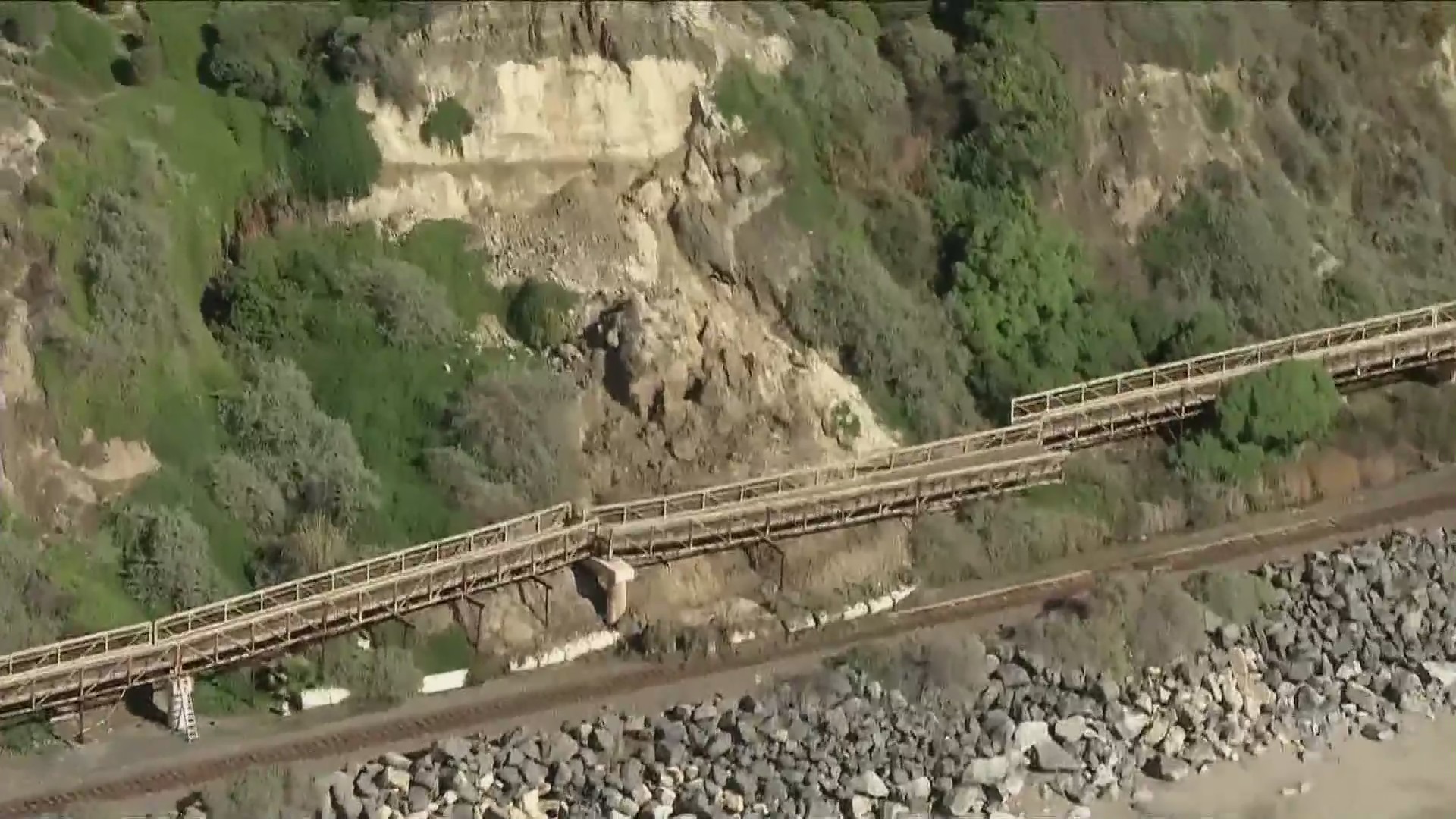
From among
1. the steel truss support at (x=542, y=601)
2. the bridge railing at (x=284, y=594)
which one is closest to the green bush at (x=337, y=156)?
the bridge railing at (x=284, y=594)

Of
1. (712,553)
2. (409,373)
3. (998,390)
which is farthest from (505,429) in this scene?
(998,390)

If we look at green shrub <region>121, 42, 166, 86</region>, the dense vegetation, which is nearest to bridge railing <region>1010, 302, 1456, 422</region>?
the dense vegetation

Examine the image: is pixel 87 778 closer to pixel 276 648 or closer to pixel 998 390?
pixel 276 648

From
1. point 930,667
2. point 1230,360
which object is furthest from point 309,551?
point 1230,360

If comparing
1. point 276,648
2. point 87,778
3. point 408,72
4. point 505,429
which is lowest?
point 87,778

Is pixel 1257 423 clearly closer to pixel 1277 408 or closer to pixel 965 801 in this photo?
pixel 1277 408
